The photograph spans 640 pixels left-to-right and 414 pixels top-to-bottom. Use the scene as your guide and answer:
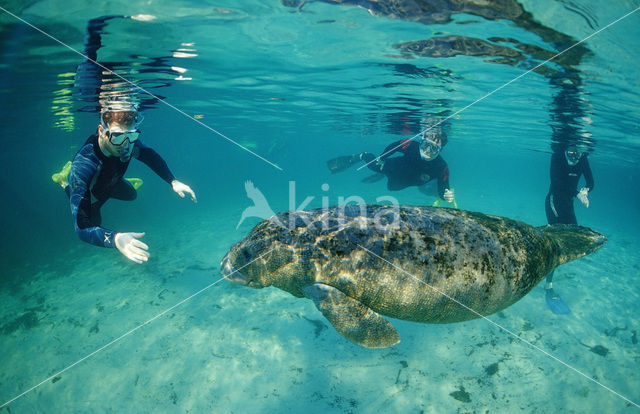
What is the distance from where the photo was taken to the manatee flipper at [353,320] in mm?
3205

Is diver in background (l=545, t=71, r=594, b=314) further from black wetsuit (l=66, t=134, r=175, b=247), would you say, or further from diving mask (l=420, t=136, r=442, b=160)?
black wetsuit (l=66, t=134, r=175, b=247)

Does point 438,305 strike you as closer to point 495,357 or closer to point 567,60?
point 495,357

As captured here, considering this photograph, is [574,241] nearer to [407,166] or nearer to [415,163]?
[415,163]

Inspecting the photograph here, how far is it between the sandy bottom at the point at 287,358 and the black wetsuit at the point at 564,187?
2704mm

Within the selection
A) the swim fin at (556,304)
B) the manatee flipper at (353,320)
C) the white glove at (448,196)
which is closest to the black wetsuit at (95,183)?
the manatee flipper at (353,320)

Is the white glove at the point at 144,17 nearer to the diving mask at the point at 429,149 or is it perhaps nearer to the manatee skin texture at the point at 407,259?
the manatee skin texture at the point at 407,259

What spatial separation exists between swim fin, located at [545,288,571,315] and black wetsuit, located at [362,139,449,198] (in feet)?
16.7

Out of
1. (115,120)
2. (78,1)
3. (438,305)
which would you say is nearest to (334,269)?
(438,305)

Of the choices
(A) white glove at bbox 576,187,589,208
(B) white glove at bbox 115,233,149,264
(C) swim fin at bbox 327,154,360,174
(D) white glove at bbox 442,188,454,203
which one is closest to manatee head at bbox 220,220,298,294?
(B) white glove at bbox 115,233,149,264

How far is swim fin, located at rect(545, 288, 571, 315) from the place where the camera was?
28.1ft

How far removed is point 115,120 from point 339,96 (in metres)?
11.4

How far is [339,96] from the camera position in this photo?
14867mm

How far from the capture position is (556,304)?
8.70 m

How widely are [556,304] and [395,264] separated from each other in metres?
8.81
